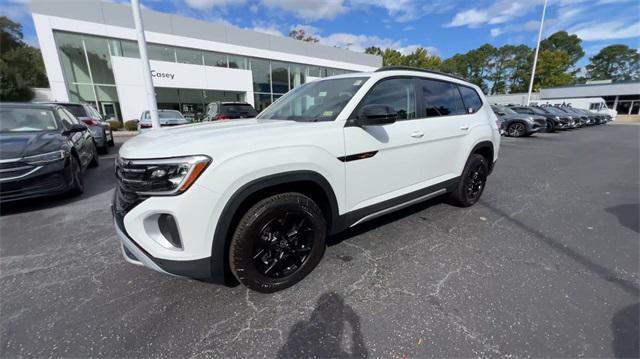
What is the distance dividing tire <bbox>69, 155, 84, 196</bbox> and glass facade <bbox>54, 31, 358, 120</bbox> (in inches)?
686

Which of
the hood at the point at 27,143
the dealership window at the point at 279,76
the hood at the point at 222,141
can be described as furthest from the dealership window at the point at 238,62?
the hood at the point at 222,141

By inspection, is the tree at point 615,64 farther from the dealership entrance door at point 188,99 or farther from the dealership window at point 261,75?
the dealership entrance door at point 188,99

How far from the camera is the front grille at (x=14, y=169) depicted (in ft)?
11.5

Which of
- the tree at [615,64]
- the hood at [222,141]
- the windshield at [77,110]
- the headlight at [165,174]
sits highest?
the tree at [615,64]

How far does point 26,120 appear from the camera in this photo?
4633 millimetres

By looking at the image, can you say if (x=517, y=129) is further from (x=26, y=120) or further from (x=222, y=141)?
(x=26, y=120)

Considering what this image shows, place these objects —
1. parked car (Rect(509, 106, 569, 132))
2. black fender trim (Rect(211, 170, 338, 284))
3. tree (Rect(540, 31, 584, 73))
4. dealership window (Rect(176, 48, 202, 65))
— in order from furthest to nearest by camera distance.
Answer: tree (Rect(540, 31, 584, 73))
dealership window (Rect(176, 48, 202, 65))
parked car (Rect(509, 106, 569, 132))
black fender trim (Rect(211, 170, 338, 284))

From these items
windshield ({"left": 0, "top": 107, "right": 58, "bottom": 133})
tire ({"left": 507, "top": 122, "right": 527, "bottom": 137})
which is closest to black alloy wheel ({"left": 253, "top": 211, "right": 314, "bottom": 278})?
windshield ({"left": 0, "top": 107, "right": 58, "bottom": 133})

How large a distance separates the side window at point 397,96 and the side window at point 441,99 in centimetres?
23

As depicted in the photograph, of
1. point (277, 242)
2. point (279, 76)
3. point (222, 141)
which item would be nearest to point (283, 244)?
point (277, 242)

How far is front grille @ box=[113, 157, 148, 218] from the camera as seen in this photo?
1.81 metres

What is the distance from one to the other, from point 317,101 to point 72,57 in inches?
878

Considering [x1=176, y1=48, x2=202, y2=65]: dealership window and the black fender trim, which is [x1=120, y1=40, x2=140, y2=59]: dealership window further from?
the black fender trim

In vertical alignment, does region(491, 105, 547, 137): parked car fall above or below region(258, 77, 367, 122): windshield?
below
